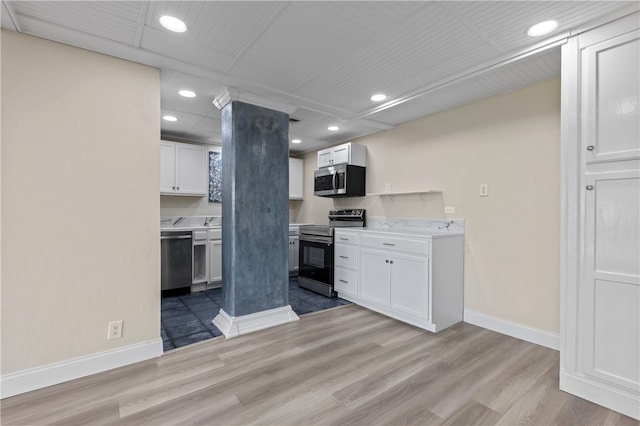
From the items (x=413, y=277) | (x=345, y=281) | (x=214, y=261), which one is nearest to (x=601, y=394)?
(x=413, y=277)

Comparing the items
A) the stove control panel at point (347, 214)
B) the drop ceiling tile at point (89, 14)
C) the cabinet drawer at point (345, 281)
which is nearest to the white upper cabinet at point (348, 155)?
the stove control panel at point (347, 214)

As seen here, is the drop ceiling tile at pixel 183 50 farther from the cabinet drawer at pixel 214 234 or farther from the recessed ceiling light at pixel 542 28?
the cabinet drawer at pixel 214 234

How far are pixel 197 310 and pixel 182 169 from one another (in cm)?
218

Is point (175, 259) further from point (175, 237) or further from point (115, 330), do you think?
point (115, 330)

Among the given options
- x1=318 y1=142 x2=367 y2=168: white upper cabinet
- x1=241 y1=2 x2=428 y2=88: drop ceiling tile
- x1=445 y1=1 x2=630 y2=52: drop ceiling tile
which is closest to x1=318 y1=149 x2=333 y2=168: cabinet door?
x1=318 y1=142 x2=367 y2=168: white upper cabinet

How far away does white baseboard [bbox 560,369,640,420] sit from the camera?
1705mm

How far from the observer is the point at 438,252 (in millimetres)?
2920

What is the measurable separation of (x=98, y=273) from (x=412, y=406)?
231cm

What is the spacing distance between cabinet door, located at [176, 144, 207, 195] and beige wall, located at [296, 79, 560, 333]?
3.15 meters

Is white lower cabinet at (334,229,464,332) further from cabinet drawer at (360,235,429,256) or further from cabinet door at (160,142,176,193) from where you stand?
cabinet door at (160,142,176,193)

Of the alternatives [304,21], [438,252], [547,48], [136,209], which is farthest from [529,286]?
[136,209]

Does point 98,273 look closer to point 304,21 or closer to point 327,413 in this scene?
point 327,413

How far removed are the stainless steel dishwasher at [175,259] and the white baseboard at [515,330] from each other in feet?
11.6

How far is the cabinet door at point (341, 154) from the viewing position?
4.30 metres
